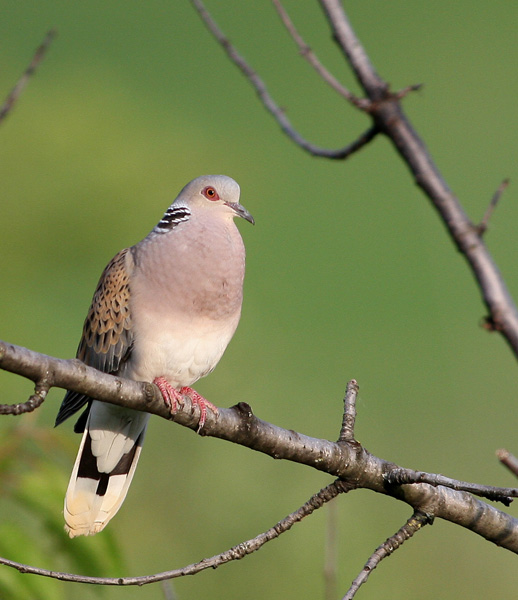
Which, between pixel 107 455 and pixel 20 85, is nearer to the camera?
pixel 20 85

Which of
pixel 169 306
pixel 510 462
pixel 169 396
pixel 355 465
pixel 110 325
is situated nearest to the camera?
pixel 510 462

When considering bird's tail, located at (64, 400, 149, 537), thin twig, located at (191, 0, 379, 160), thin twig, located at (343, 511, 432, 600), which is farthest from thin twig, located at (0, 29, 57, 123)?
bird's tail, located at (64, 400, 149, 537)

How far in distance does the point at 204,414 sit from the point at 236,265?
0.63 meters

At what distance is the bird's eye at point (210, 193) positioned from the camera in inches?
94.1

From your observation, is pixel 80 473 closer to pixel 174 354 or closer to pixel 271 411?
pixel 174 354

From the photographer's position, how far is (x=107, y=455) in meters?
2.52

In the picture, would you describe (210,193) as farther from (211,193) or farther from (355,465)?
(355,465)

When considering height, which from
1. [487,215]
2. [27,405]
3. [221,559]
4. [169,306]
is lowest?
[221,559]

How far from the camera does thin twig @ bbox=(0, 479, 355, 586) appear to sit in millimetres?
1299

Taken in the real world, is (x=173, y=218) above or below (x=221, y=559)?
above

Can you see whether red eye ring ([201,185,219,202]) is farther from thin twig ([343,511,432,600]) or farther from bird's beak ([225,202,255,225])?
thin twig ([343,511,432,600])

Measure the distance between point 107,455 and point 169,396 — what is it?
0.65 m

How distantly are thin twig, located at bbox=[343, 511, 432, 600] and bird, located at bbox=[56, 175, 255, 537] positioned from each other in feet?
2.20

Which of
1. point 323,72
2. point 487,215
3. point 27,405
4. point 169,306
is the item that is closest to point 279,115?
point 323,72
